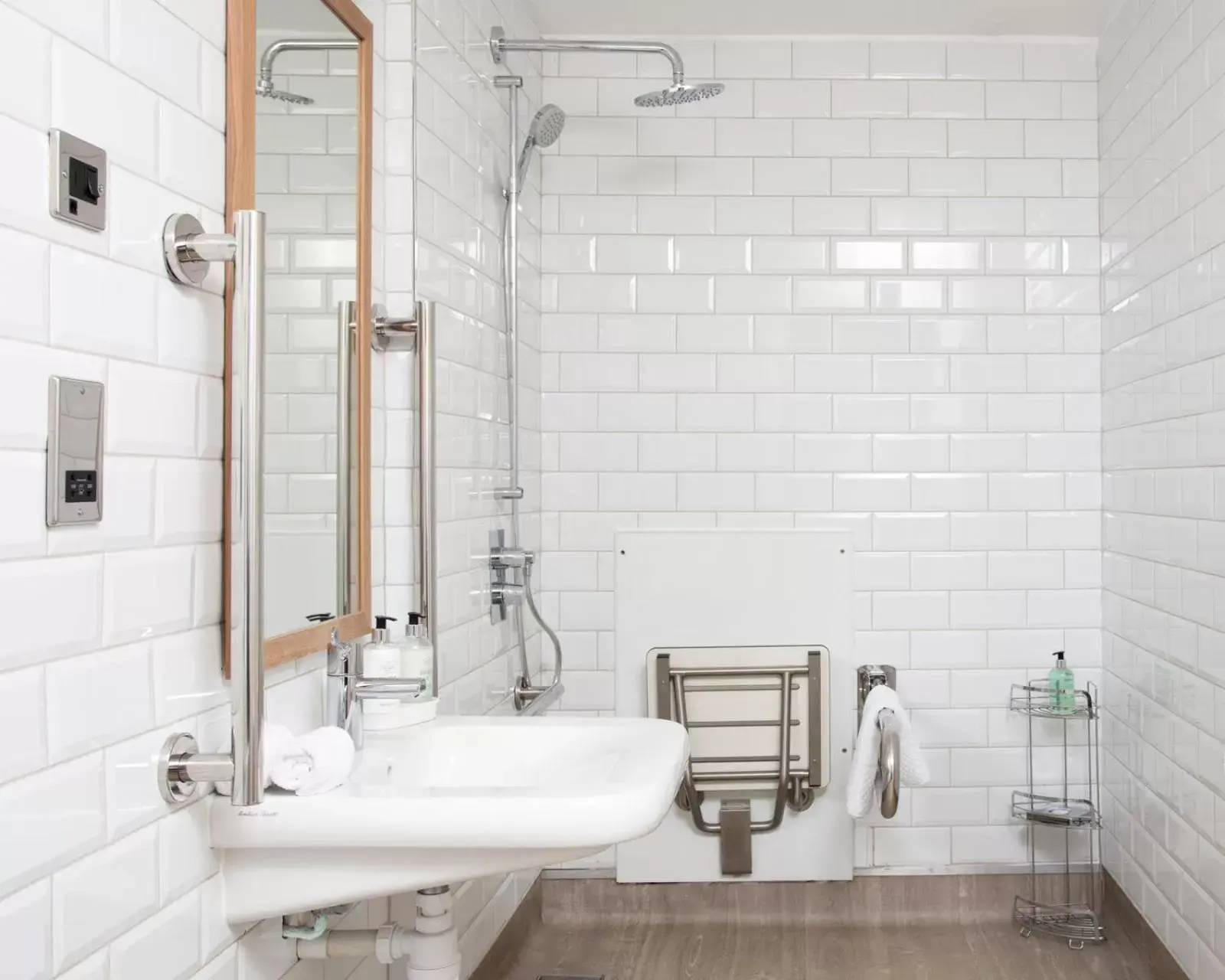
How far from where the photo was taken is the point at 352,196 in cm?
202

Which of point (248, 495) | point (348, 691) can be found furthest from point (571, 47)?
point (248, 495)

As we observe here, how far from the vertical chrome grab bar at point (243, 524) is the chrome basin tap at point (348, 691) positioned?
40 cm

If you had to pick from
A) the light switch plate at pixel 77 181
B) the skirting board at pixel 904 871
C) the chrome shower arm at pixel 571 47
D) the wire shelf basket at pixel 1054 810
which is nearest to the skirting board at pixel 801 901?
the skirting board at pixel 904 871

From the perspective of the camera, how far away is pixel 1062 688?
3.21m

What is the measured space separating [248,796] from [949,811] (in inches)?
97.7

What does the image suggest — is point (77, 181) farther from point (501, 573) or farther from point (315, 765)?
point (501, 573)

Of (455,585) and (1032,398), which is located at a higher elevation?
(1032,398)

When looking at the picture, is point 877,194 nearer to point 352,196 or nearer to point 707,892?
point 352,196

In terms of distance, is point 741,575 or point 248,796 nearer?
point 248,796

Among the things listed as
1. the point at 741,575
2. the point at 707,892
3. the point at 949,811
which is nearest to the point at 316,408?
the point at 741,575

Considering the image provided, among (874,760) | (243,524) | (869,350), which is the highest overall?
(869,350)

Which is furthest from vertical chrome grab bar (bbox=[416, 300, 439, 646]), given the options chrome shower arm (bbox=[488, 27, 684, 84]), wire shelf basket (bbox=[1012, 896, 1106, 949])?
wire shelf basket (bbox=[1012, 896, 1106, 949])

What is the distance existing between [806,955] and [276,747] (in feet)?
6.73

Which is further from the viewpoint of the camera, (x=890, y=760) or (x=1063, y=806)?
(x=1063, y=806)
